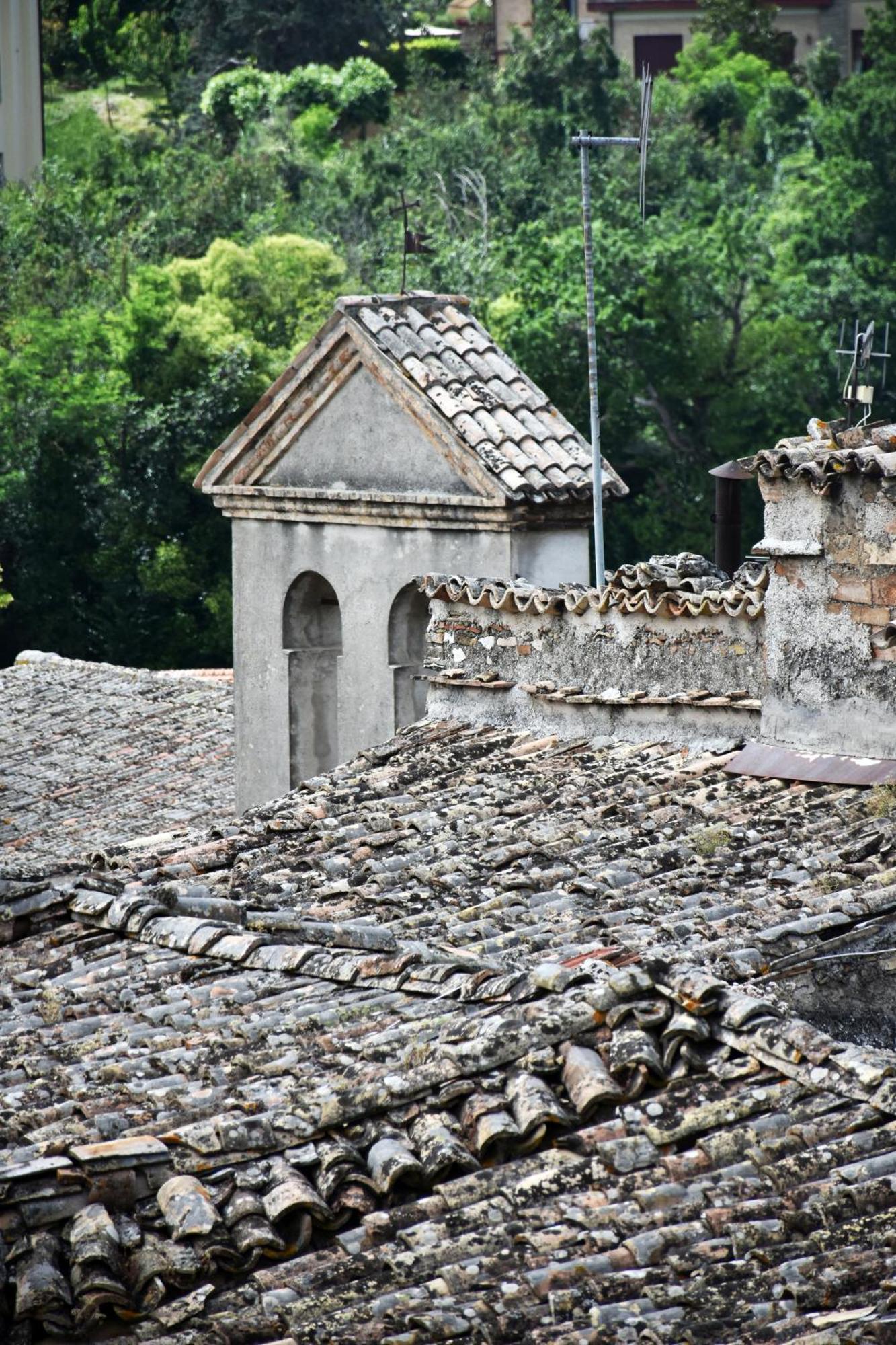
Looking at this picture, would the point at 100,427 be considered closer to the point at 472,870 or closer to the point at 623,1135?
the point at 472,870

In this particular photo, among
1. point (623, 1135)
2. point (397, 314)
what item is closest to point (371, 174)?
point (397, 314)

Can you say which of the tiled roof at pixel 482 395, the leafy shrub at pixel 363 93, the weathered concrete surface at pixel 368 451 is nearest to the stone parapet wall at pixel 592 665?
the tiled roof at pixel 482 395

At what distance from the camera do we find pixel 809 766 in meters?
9.83

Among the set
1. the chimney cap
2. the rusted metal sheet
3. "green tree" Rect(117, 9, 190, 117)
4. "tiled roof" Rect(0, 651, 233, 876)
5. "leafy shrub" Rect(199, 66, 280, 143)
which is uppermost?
"green tree" Rect(117, 9, 190, 117)

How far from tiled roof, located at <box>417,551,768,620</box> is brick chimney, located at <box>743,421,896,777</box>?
30cm

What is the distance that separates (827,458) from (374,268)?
4016 cm

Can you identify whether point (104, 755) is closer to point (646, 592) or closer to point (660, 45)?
point (646, 592)

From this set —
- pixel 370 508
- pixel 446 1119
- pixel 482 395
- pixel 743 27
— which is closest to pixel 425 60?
pixel 743 27

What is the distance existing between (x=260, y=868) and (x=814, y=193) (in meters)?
44.5

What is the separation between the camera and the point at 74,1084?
6.71 metres

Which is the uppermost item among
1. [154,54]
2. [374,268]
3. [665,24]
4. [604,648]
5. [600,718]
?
[665,24]

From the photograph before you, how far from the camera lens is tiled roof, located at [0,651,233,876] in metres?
17.7

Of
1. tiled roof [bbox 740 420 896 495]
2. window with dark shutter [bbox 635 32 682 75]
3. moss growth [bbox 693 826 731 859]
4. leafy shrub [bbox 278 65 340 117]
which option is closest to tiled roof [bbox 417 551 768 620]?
tiled roof [bbox 740 420 896 495]

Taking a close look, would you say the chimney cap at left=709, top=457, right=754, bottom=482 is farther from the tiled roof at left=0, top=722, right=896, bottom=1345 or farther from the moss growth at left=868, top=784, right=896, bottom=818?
the tiled roof at left=0, top=722, right=896, bottom=1345
